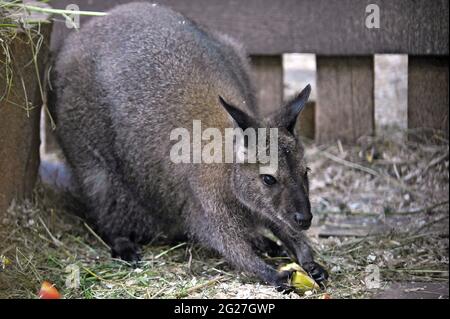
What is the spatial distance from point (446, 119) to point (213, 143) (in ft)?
7.71

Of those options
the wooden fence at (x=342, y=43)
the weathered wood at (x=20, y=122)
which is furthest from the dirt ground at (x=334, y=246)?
the wooden fence at (x=342, y=43)

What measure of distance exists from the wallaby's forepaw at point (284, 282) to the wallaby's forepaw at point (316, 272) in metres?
0.17

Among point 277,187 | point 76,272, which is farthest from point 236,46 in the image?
point 76,272

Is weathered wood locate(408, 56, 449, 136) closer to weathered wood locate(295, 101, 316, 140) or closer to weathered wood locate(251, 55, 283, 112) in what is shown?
weathered wood locate(295, 101, 316, 140)

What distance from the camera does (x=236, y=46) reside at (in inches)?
241

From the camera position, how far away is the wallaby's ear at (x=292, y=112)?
16.3 feet

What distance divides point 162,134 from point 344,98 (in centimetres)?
205

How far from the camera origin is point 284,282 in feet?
16.1

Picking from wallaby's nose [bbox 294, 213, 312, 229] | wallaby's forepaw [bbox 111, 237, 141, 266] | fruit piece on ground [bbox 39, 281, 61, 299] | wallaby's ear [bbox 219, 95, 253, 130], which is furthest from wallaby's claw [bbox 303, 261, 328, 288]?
fruit piece on ground [bbox 39, 281, 61, 299]

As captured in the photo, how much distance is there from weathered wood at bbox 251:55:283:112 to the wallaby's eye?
2.23 metres

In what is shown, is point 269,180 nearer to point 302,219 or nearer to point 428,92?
point 302,219

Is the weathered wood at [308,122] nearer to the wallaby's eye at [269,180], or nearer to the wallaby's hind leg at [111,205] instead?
the wallaby's hind leg at [111,205]

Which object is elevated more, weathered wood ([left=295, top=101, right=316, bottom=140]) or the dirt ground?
weathered wood ([left=295, top=101, right=316, bottom=140])

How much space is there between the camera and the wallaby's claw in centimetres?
504
